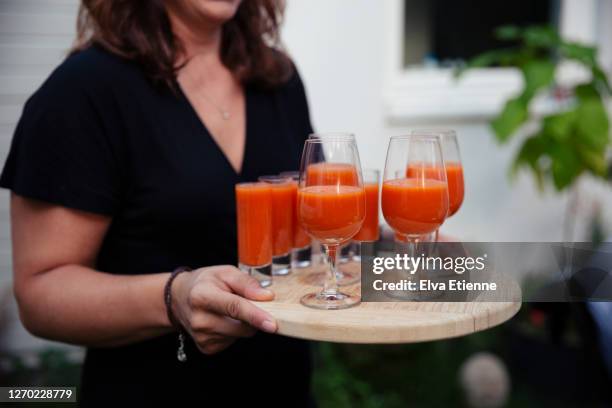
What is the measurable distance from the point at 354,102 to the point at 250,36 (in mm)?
1648

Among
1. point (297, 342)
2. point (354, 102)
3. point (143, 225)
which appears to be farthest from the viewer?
point (354, 102)

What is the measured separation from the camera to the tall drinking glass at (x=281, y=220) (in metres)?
1.40

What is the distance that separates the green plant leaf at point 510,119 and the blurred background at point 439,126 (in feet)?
0.09

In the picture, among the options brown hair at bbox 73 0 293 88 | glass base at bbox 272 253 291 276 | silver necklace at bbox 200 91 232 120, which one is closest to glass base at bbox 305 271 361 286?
glass base at bbox 272 253 291 276

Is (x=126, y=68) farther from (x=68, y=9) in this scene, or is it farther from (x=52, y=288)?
(x=68, y=9)

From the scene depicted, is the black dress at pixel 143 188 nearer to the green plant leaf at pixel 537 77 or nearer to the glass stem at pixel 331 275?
the glass stem at pixel 331 275

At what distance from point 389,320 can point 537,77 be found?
1804mm

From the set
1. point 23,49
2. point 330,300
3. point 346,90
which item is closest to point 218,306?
point 330,300

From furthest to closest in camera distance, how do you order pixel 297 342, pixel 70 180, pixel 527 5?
pixel 527 5 < pixel 297 342 < pixel 70 180

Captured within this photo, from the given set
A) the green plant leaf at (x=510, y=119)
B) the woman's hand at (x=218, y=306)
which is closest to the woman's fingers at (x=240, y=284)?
the woman's hand at (x=218, y=306)

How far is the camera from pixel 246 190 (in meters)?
1.32

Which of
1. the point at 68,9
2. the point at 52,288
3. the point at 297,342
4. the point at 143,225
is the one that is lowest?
the point at 297,342

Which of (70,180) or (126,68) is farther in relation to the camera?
(126,68)

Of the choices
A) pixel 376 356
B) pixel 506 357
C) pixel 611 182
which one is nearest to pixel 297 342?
pixel 376 356
